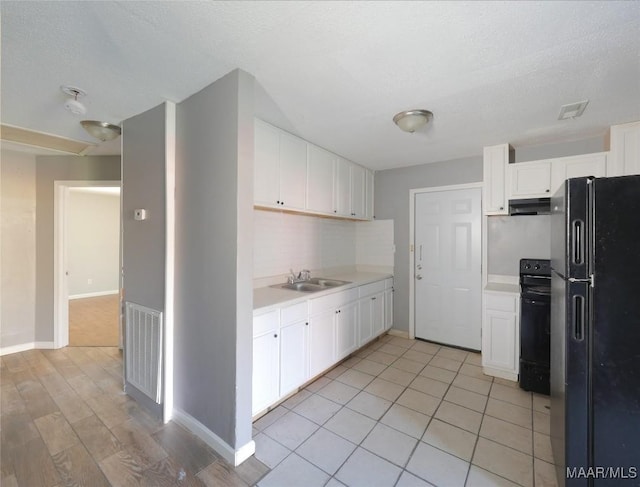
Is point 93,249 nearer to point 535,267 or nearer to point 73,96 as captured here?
point 73,96

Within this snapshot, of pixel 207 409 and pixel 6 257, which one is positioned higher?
pixel 6 257

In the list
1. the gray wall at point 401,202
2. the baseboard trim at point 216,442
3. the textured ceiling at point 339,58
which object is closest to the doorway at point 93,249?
the baseboard trim at point 216,442

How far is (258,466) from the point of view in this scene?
1.69 meters

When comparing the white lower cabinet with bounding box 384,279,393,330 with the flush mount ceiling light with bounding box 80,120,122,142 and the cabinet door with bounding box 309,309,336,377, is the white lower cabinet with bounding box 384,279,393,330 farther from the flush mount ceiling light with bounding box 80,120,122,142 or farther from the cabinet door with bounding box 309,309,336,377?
the flush mount ceiling light with bounding box 80,120,122,142

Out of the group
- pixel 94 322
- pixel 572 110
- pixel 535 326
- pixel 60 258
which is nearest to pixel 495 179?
pixel 572 110

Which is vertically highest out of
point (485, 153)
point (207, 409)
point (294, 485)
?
point (485, 153)

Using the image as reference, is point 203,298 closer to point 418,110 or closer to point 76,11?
point 76,11

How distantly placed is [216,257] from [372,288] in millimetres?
2197

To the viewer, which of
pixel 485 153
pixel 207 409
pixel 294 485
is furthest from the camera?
pixel 485 153

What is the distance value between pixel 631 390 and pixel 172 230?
272cm

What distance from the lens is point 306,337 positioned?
248 cm

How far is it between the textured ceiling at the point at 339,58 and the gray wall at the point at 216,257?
0.80ft

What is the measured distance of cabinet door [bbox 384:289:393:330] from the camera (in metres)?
3.80

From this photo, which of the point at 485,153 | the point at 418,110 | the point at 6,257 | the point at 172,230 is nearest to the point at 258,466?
the point at 172,230
